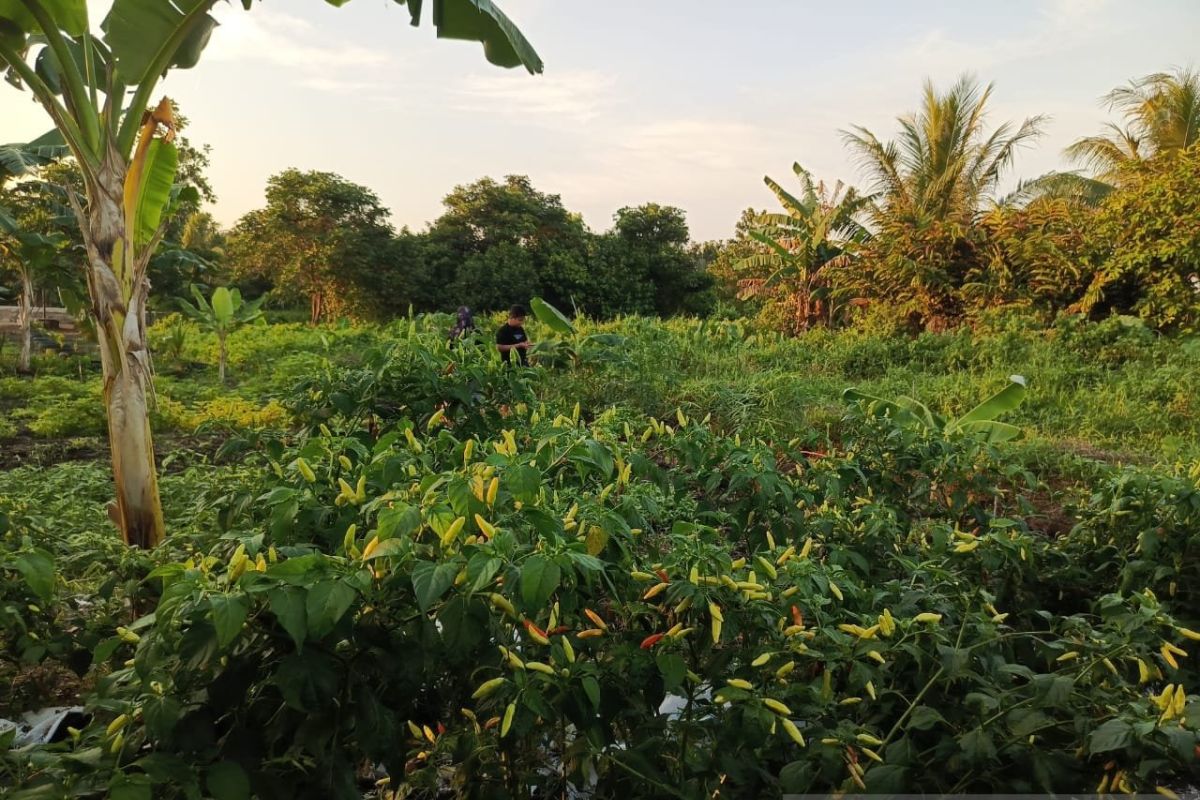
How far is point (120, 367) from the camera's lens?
10.4 ft

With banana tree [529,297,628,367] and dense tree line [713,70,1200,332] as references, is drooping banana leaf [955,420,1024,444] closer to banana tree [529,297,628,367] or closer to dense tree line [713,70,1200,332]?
banana tree [529,297,628,367]

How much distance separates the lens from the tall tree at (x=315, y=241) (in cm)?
1933

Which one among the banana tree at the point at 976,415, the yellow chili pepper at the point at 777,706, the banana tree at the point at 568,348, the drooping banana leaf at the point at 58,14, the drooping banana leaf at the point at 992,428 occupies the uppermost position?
the drooping banana leaf at the point at 58,14

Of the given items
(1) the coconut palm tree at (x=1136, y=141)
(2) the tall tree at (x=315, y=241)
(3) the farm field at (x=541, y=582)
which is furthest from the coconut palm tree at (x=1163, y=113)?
(2) the tall tree at (x=315, y=241)

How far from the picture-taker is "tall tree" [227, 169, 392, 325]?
19328mm

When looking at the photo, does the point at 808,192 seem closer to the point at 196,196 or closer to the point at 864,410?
the point at 196,196

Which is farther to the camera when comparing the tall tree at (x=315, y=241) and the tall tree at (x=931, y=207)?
the tall tree at (x=315, y=241)

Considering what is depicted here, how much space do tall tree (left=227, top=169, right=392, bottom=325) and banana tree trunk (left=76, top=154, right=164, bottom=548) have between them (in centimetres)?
1695

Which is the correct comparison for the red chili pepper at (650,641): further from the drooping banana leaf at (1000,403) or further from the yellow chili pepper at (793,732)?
the drooping banana leaf at (1000,403)

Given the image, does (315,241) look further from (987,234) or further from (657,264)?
(987,234)

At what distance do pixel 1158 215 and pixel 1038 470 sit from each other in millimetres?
6563

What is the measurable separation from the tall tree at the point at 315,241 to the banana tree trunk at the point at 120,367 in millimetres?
16949

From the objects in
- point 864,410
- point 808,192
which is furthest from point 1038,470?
point 808,192

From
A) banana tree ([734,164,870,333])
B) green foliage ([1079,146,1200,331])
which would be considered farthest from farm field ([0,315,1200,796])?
banana tree ([734,164,870,333])
